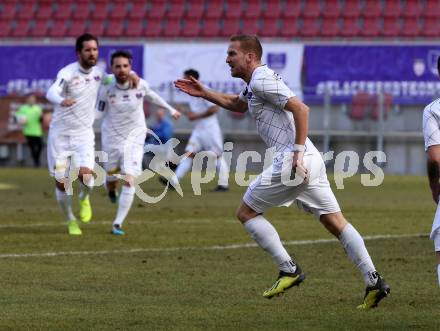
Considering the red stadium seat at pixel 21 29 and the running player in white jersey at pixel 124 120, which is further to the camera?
the red stadium seat at pixel 21 29

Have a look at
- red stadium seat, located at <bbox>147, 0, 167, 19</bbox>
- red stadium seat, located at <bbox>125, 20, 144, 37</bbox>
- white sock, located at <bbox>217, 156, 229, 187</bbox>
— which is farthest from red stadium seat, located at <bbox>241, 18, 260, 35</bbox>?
white sock, located at <bbox>217, 156, 229, 187</bbox>

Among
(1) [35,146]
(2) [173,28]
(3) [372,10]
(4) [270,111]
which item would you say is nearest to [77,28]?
(2) [173,28]

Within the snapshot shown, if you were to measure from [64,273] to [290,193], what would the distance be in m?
2.83

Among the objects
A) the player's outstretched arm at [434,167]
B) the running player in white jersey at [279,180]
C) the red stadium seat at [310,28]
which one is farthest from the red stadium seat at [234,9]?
the player's outstretched arm at [434,167]

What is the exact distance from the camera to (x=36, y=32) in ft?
110

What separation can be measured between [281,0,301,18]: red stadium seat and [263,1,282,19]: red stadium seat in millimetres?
165

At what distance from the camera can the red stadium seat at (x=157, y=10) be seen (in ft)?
108

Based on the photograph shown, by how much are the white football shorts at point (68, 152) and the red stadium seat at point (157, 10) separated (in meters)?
18.6

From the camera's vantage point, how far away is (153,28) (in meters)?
32.8

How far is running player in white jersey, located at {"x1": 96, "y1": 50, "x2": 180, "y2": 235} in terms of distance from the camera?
15.2 meters

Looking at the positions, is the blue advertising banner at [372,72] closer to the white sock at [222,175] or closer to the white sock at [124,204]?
the white sock at [222,175]

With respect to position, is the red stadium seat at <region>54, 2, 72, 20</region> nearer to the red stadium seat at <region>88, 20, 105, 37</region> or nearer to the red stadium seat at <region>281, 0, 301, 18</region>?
the red stadium seat at <region>88, 20, 105, 37</region>

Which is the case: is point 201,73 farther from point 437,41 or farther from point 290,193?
point 290,193

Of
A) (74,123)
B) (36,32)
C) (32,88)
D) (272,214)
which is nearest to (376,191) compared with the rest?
(272,214)
